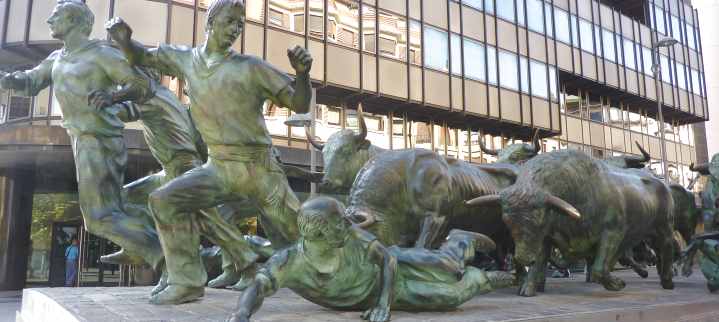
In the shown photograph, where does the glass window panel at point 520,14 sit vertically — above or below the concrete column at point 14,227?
above

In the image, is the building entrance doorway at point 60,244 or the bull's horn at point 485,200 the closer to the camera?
the bull's horn at point 485,200

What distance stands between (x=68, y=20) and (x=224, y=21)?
182cm

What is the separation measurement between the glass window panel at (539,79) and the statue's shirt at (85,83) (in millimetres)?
22304

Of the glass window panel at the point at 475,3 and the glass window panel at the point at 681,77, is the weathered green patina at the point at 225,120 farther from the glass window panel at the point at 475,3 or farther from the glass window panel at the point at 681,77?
the glass window panel at the point at 681,77

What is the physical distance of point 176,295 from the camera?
14.2ft

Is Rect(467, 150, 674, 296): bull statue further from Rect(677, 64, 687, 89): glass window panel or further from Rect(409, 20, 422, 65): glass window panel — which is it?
Rect(677, 64, 687, 89): glass window panel

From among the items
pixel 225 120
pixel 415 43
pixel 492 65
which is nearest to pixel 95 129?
pixel 225 120

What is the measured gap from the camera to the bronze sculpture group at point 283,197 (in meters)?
3.77

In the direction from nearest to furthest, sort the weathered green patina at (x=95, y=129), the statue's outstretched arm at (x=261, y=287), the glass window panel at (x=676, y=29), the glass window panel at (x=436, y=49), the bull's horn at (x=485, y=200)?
the statue's outstretched arm at (x=261, y=287) < the weathered green patina at (x=95, y=129) < the bull's horn at (x=485, y=200) < the glass window panel at (x=436, y=49) < the glass window panel at (x=676, y=29)

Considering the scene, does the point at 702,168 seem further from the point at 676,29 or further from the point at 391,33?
the point at 676,29

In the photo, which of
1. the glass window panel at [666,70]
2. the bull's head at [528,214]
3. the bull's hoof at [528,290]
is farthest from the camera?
the glass window panel at [666,70]

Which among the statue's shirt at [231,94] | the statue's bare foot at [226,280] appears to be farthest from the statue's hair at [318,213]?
the statue's bare foot at [226,280]

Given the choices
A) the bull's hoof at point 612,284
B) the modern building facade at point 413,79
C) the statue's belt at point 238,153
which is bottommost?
the bull's hoof at point 612,284

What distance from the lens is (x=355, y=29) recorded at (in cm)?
1995
